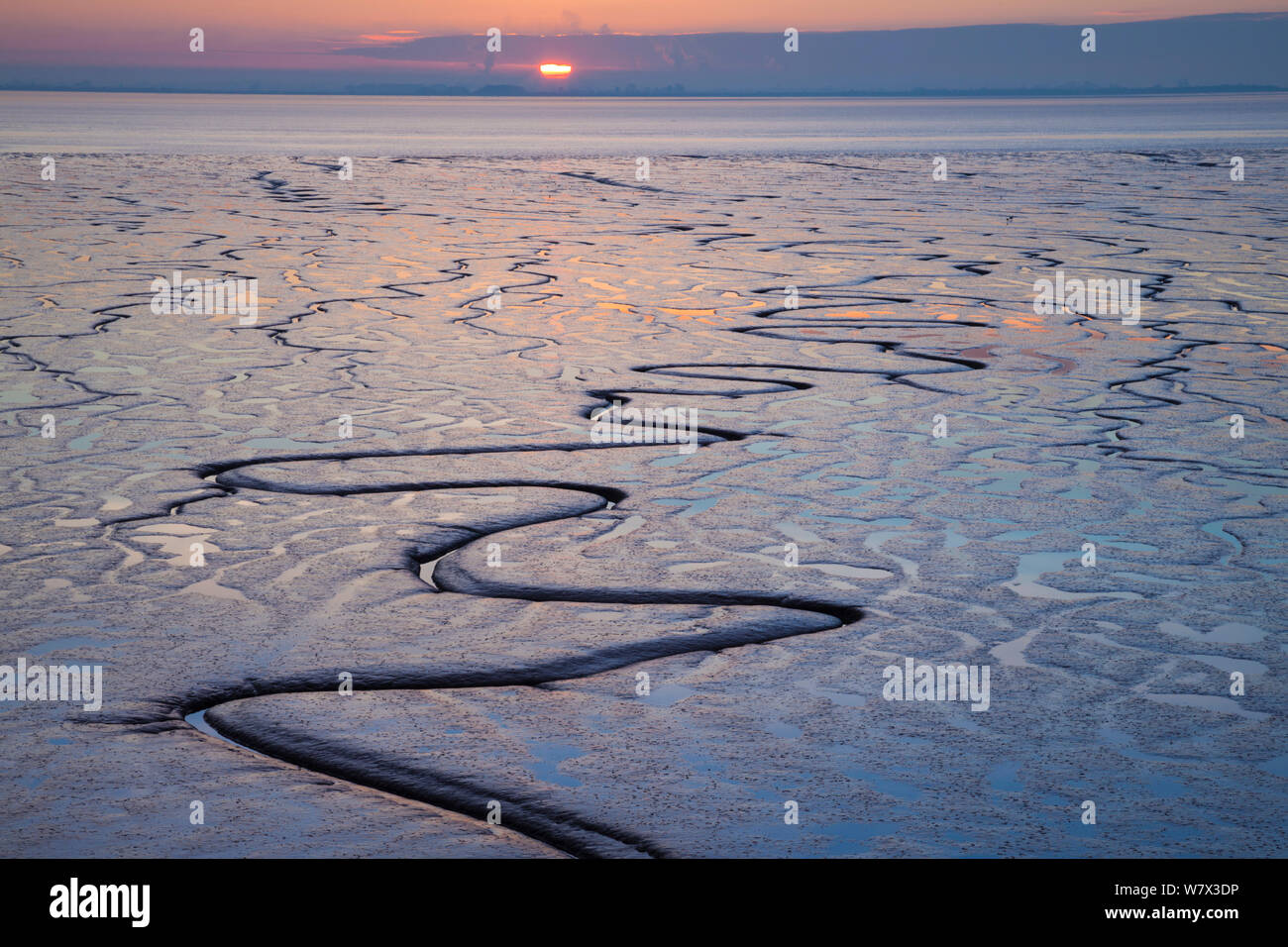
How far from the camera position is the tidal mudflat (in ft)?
7.06

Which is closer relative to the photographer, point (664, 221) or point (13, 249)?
point (13, 249)

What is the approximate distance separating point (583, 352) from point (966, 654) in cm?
360

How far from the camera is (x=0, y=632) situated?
9.23 ft

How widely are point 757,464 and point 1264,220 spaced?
31.9 ft

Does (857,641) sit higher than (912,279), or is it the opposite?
(912,279)

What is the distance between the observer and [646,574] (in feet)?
10.6

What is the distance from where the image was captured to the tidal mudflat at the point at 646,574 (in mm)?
2152

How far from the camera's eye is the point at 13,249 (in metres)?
9.79

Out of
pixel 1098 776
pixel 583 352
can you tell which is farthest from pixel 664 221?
pixel 1098 776
